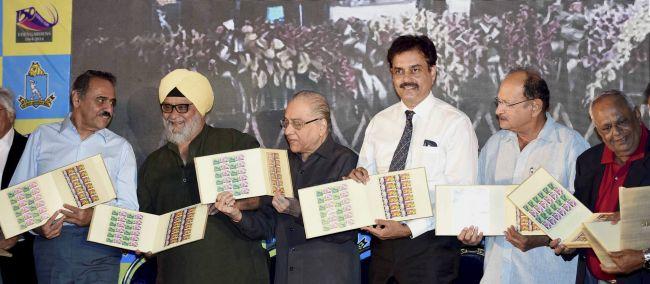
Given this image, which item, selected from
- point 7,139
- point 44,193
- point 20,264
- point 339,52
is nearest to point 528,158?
point 339,52

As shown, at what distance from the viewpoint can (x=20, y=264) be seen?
5.17 metres

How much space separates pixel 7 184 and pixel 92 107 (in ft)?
2.69

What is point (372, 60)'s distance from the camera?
566cm

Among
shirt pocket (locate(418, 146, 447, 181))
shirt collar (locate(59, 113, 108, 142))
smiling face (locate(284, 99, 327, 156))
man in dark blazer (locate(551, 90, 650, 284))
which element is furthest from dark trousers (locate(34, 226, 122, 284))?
man in dark blazer (locate(551, 90, 650, 284))

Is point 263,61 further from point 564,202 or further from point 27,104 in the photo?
point 564,202

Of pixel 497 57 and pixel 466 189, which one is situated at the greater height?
pixel 497 57

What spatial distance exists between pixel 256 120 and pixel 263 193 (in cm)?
151

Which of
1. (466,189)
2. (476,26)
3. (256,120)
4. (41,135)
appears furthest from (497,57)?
(41,135)

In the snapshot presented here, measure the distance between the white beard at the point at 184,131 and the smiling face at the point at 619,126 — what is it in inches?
92.9

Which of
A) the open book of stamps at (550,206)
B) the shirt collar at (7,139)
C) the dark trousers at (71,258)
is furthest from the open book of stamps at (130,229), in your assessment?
the open book of stamps at (550,206)

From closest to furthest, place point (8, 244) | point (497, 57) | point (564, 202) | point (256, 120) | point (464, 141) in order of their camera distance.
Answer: point (564, 202) → point (464, 141) → point (8, 244) → point (497, 57) → point (256, 120)

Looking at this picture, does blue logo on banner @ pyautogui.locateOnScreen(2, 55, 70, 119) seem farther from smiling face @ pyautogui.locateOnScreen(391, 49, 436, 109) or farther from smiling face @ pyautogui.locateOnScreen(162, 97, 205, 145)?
smiling face @ pyautogui.locateOnScreen(391, 49, 436, 109)

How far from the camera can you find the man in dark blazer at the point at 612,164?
4.13 meters

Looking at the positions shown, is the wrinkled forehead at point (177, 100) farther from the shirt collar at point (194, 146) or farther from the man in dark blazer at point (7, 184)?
the man in dark blazer at point (7, 184)
